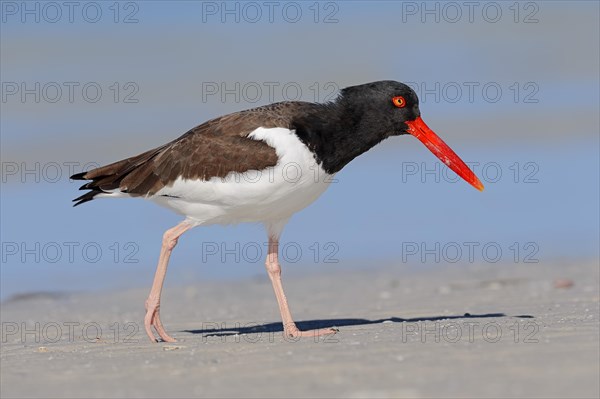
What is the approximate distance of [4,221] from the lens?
14.6m

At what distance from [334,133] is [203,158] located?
3.47ft

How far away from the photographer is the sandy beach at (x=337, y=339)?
5750 mm

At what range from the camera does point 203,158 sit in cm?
844

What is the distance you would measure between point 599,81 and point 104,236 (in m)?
18.0

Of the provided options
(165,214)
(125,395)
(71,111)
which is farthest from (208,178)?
(71,111)

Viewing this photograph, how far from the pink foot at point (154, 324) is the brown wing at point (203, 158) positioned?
954 millimetres

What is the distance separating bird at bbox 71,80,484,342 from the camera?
8133 millimetres
